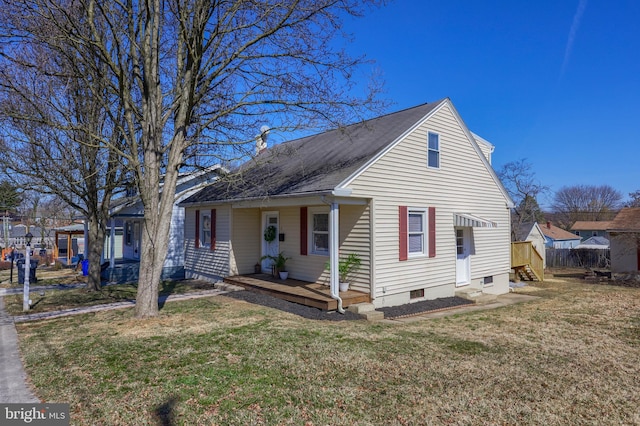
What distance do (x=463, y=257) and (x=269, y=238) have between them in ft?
21.1

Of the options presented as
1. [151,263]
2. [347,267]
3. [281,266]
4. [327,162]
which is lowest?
[281,266]

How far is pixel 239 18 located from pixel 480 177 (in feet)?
29.9

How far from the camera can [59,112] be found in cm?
884

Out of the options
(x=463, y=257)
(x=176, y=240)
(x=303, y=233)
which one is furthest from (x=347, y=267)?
(x=176, y=240)

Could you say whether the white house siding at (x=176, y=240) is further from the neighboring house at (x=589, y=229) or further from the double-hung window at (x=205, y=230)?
the neighboring house at (x=589, y=229)

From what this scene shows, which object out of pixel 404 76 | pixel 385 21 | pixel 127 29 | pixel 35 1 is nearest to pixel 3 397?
pixel 35 1

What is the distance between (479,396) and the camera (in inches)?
178

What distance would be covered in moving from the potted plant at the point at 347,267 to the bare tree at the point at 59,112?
5778 mm

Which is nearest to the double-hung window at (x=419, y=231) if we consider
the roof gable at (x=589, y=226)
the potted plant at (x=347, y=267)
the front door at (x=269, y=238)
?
the potted plant at (x=347, y=267)

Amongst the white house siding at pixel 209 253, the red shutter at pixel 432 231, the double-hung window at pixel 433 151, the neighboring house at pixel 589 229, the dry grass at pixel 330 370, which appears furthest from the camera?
the neighboring house at pixel 589 229

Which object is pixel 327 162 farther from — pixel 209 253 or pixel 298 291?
pixel 209 253

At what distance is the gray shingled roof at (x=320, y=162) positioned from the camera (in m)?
9.70

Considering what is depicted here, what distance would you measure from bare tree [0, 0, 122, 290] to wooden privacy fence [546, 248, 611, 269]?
25.3 meters

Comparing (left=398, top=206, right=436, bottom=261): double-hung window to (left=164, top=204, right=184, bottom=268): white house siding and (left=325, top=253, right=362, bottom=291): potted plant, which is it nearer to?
(left=325, top=253, right=362, bottom=291): potted plant
